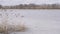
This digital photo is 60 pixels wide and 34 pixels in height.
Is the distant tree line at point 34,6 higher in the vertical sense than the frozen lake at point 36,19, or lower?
higher

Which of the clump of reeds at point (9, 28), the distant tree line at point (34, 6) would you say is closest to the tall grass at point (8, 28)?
the clump of reeds at point (9, 28)

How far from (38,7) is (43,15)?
117mm

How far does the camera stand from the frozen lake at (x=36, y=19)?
73.4 inches

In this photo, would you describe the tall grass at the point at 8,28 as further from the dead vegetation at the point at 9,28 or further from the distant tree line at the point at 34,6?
the distant tree line at the point at 34,6

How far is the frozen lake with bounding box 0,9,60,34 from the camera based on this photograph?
73.4 inches

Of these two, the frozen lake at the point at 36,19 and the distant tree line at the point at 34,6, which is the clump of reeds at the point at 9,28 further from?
the distant tree line at the point at 34,6

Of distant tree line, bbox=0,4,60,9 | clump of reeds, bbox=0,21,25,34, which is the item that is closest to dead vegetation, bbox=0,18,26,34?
clump of reeds, bbox=0,21,25,34

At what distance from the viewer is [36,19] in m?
1.91

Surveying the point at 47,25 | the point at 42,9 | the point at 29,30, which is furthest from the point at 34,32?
the point at 42,9

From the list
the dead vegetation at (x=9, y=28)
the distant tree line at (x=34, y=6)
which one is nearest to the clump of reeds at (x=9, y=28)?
the dead vegetation at (x=9, y=28)

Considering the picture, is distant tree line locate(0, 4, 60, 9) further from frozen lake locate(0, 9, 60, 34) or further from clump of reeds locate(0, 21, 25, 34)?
clump of reeds locate(0, 21, 25, 34)

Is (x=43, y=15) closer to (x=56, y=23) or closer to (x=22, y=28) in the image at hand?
(x=56, y=23)

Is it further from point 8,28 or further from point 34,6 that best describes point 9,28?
point 34,6

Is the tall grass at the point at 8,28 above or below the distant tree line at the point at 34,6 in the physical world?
below
